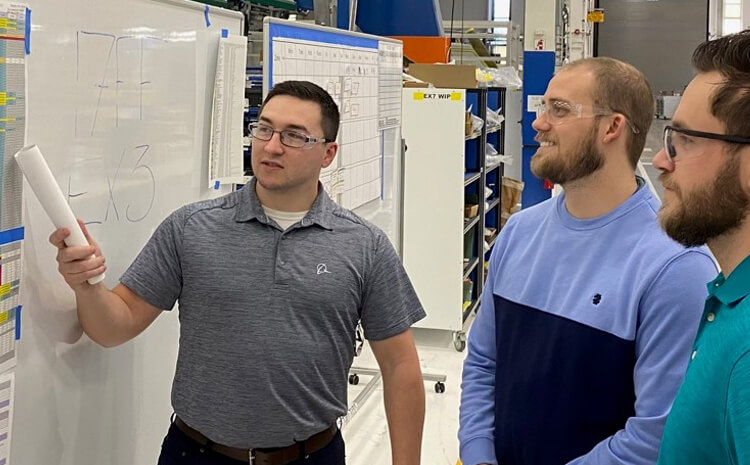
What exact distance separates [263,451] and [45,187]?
76 centimetres

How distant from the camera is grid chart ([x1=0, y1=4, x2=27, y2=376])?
1.51 meters

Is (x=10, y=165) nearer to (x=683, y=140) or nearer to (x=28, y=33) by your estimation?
(x=28, y=33)

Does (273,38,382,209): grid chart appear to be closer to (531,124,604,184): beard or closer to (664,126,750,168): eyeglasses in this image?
(531,124,604,184): beard

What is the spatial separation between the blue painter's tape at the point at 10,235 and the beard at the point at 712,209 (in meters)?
1.19

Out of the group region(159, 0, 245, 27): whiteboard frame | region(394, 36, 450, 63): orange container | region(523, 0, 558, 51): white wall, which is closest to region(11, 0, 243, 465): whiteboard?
region(159, 0, 245, 27): whiteboard frame

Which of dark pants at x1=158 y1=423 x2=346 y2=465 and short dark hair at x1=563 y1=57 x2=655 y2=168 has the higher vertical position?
short dark hair at x1=563 y1=57 x2=655 y2=168

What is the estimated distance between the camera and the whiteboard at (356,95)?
283 centimetres

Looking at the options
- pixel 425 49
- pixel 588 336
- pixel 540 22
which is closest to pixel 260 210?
pixel 588 336

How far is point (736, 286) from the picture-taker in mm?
1104

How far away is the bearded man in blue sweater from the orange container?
12.8 ft

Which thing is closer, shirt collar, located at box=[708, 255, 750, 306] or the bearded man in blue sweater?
shirt collar, located at box=[708, 255, 750, 306]

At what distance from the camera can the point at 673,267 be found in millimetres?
1585

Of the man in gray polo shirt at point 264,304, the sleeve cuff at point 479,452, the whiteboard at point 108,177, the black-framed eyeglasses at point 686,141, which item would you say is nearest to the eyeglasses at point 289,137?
the man in gray polo shirt at point 264,304

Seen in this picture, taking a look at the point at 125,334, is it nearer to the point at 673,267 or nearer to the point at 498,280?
the point at 498,280
